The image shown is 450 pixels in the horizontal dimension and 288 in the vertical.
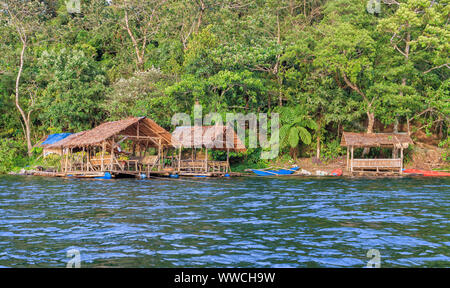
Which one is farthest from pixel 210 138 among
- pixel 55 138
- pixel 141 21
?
pixel 141 21

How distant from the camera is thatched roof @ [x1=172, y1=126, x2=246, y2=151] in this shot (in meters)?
28.3

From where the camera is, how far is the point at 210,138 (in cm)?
2809

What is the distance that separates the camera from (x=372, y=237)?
30.3ft

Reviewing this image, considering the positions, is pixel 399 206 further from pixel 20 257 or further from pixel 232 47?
pixel 232 47

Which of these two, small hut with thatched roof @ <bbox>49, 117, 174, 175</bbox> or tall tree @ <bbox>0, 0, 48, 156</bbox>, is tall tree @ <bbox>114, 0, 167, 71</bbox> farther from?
small hut with thatched roof @ <bbox>49, 117, 174, 175</bbox>

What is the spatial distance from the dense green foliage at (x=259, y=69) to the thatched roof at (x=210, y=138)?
3.38 metres

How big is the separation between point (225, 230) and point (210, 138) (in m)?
18.3

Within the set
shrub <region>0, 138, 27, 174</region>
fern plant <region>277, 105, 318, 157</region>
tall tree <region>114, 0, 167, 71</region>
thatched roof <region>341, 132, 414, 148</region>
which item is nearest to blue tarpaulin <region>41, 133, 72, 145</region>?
shrub <region>0, 138, 27, 174</region>

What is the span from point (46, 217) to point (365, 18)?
26.9 meters

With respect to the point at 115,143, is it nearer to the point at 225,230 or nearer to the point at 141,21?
the point at 225,230

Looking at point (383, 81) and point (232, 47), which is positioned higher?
point (232, 47)

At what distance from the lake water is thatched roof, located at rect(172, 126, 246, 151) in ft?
38.0

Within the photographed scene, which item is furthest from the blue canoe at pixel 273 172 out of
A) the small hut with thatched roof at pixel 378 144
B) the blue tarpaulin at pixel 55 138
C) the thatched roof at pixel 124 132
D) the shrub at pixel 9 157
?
the shrub at pixel 9 157

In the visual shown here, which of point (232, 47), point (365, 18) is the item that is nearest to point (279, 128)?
point (232, 47)
